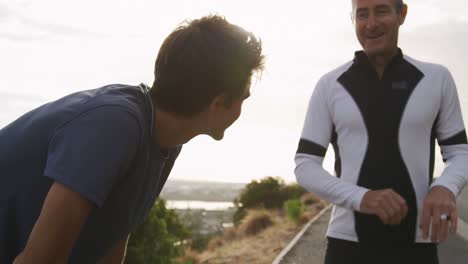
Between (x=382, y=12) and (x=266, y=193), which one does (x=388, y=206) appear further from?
(x=266, y=193)

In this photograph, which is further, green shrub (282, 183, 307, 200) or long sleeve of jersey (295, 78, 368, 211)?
green shrub (282, 183, 307, 200)

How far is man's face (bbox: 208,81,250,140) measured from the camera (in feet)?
7.94

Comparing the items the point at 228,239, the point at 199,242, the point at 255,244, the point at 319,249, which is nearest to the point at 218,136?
the point at 319,249

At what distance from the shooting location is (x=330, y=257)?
294 cm

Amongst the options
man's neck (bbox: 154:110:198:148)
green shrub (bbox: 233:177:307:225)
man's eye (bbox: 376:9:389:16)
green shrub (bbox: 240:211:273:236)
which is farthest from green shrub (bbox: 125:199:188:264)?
green shrub (bbox: 233:177:307:225)

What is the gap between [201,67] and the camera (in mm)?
2322

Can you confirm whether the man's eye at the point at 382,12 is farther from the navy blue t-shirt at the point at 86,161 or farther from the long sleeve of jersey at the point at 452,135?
the navy blue t-shirt at the point at 86,161

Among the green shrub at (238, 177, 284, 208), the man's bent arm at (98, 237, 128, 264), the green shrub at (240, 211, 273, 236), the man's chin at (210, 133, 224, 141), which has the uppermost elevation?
the man's chin at (210, 133, 224, 141)

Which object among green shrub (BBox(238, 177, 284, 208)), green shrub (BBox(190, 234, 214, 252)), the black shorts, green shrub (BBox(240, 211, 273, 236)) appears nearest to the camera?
the black shorts

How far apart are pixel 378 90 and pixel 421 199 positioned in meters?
0.49

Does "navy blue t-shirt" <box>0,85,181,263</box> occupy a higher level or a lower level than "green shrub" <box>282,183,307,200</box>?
higher

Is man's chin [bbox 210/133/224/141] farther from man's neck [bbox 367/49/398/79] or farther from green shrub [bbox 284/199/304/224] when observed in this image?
green shrub [bbox 284/199/304/224]

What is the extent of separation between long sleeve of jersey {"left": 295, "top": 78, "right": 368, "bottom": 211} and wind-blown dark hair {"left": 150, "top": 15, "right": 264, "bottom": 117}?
66cm

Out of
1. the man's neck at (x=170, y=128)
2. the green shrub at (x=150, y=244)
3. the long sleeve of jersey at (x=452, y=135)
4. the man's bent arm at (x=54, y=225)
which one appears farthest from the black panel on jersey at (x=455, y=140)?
the green shrub at (x=150, y=244)
